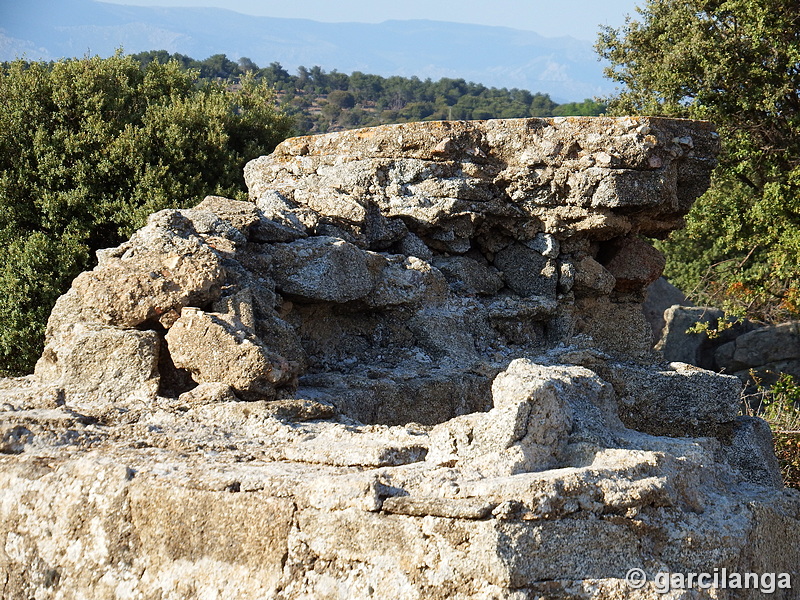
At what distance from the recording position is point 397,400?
5.20 m

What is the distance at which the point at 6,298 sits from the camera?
10055 mm

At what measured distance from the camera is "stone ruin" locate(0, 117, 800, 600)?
10.4 feet

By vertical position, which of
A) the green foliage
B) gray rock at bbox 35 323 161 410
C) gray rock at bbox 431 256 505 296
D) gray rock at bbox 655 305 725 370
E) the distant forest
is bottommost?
gray rock at bbox 655 305 725 370

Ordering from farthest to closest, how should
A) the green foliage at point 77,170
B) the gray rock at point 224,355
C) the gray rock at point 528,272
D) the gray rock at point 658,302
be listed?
1. the gray rock at point 658,302
2. the green foliage at point 77,170
3. the gray rock at point 528,272
4. the gray rock at point 224,355

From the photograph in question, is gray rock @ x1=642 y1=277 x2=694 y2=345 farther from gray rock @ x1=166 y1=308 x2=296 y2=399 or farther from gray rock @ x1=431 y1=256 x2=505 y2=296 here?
gray rock @ x1=166 y1=308 x2=296 y2=399

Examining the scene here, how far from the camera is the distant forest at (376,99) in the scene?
4122 cm

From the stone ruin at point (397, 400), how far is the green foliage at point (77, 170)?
4.20 m

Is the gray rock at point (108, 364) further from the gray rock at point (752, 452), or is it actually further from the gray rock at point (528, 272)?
the gray rock at point (752, 452)

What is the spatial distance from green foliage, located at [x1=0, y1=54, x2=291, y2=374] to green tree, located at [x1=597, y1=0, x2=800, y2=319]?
668 cm

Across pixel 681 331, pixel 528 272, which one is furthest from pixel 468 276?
pixel 681 331

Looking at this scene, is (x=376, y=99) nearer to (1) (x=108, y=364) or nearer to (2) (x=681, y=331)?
(2) (x=681, y=331)

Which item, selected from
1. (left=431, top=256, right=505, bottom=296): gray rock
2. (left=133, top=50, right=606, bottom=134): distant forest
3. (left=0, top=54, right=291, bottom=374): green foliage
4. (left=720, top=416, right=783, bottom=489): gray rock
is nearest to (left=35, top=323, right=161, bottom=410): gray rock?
(left=431, top=256, right=505, bottom=296): gray rock

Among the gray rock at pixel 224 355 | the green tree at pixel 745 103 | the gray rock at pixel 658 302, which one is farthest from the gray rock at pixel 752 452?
the gray rock at pixel 658 302

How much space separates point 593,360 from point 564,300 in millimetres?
798
